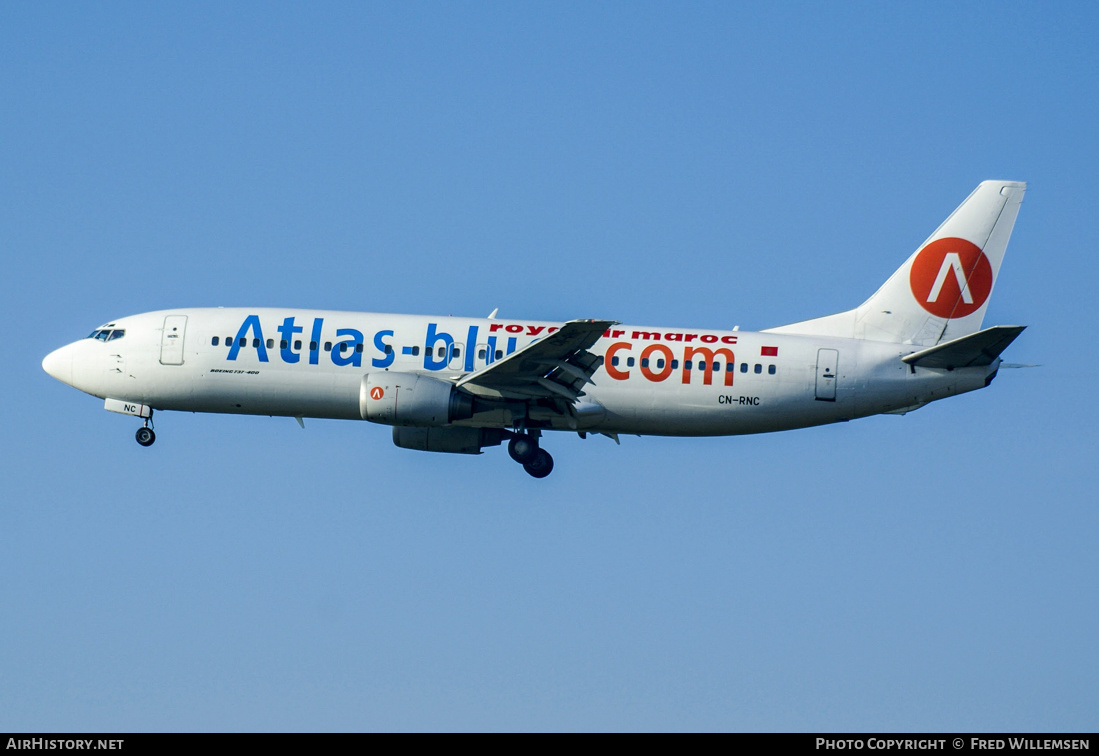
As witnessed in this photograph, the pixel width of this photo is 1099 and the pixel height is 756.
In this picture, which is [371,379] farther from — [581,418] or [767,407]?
[767,407]

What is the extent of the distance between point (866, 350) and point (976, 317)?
3.93 meters

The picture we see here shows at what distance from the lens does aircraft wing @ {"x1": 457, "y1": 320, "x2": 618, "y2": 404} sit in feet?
133

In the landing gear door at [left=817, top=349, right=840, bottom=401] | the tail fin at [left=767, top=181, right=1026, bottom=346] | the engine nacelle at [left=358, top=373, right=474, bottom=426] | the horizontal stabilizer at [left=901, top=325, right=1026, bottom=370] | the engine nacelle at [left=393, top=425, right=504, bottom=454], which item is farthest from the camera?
the engine nacelle at [left=393, top=425, right=504, bottom=454]

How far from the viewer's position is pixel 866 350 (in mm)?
43688

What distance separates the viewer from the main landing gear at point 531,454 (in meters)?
44.6

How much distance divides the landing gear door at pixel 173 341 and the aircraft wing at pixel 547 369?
8.98 metres

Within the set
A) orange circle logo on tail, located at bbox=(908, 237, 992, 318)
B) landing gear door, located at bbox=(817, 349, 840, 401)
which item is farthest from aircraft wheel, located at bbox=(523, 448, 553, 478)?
orange circle logo on tail, located at bbox=(908, 237, 992, 318)

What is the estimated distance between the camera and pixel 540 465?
44719mm

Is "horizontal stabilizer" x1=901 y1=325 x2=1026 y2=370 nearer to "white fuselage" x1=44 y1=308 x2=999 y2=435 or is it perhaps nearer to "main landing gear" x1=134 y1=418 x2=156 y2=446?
"white fuselage" x1=44 y1=308 x2=999 y2=435

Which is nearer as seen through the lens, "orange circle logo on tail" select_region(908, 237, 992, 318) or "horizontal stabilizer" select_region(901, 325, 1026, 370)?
"horizontal stabilizer" select_region(901, 325, 1026, 370)

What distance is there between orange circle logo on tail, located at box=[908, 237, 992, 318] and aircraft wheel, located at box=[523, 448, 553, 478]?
12378mm

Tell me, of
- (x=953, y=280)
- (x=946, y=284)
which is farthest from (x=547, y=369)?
(x=953, y=280)

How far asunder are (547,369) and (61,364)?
16.2 metres
